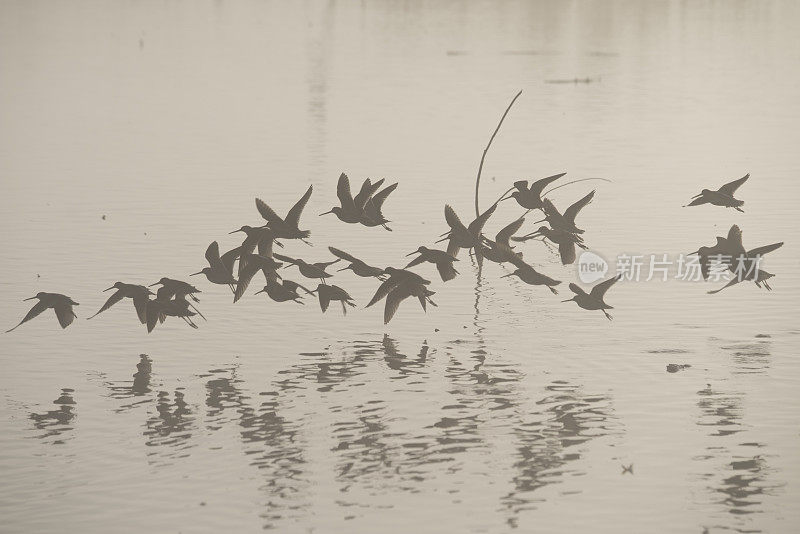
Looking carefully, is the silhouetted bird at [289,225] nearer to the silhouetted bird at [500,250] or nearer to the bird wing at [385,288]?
the bird wing at [385,288]

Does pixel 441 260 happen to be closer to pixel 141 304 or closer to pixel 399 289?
pixel 399 289

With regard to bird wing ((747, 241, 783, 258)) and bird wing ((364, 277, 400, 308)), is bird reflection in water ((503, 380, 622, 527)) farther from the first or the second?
bird wing ((747, 241, 783, 258))

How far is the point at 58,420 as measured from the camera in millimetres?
12273

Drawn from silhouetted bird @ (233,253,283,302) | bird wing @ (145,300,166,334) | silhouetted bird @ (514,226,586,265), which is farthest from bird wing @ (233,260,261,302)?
silhouetted bird @ (514,226,586,265)

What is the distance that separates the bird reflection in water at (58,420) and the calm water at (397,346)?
0.04m

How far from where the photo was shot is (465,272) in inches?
703

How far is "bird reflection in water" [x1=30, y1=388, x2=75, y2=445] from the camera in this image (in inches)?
468

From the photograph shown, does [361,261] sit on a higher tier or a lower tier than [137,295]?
higher

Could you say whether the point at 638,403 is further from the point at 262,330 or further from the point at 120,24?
the point at 120,24

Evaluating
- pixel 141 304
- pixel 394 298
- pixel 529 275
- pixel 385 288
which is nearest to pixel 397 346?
pixel 394 298

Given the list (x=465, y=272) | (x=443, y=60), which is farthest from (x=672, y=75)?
(x=465, y=272)

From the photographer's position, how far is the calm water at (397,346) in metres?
10.5

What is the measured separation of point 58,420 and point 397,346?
343cm

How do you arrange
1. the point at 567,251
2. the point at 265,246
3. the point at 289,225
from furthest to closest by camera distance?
the point at 567,251 → the point at 265,246 → the point at 289,225
